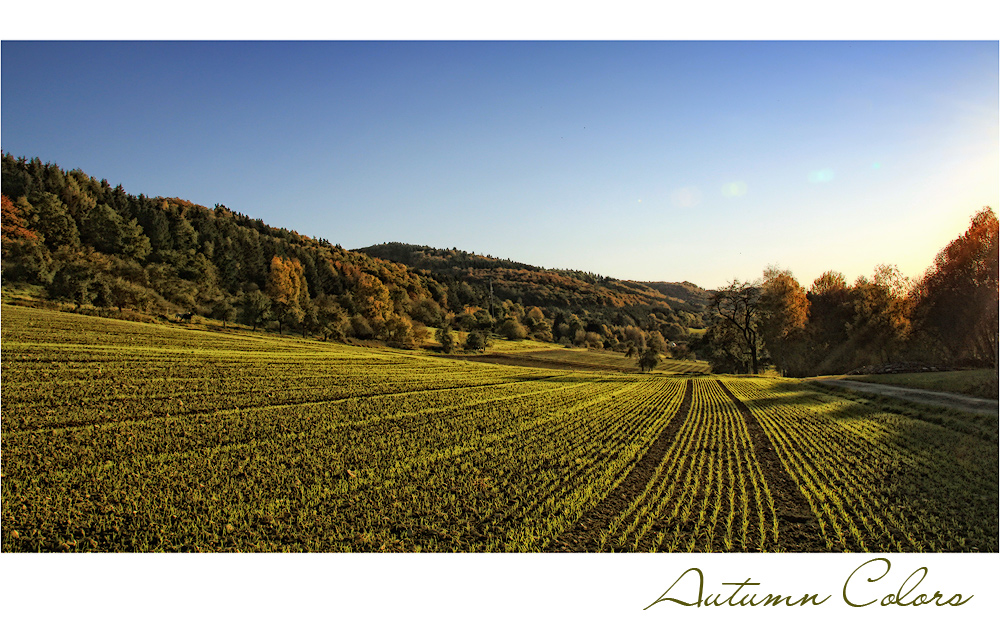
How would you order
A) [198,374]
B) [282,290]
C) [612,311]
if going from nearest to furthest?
[198,374]
[282,290]
[612,311]

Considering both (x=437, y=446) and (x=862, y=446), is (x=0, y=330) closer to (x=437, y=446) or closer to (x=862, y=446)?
(x=437, y=446)

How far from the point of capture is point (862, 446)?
16.0m

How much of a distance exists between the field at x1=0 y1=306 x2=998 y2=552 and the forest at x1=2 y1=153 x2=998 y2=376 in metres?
29.4

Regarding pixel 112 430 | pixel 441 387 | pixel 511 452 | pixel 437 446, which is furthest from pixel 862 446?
pixel 112 430

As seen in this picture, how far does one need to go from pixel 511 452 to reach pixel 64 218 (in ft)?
322

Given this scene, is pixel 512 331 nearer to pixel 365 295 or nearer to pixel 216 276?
pixel 365 295

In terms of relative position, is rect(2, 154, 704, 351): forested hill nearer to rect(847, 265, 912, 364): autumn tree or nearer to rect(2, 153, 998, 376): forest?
rect(2, 153, 998, 376): forest

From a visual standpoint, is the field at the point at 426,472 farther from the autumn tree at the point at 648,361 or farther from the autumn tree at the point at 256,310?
the autumn tree at the point at 648,361

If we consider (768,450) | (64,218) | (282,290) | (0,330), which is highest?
(64,218)

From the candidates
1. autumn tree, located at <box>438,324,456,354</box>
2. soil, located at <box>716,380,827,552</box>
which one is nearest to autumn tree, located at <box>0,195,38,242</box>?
autumn tree, located at <box>438,324,456,354</box>

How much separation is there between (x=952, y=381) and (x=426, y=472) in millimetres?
38404

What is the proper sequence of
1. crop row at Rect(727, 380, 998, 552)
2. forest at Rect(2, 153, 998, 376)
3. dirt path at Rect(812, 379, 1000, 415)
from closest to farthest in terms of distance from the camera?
crop row at Rect(727, 380, 998, 552) → dirt path at Rect(812, 379, 1000, 415) → forest at Rect(2, 153, 998, 376)

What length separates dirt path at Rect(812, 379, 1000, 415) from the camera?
22.7 meters

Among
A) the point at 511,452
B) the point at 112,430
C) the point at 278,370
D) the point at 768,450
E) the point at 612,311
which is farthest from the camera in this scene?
the point at 612,311
